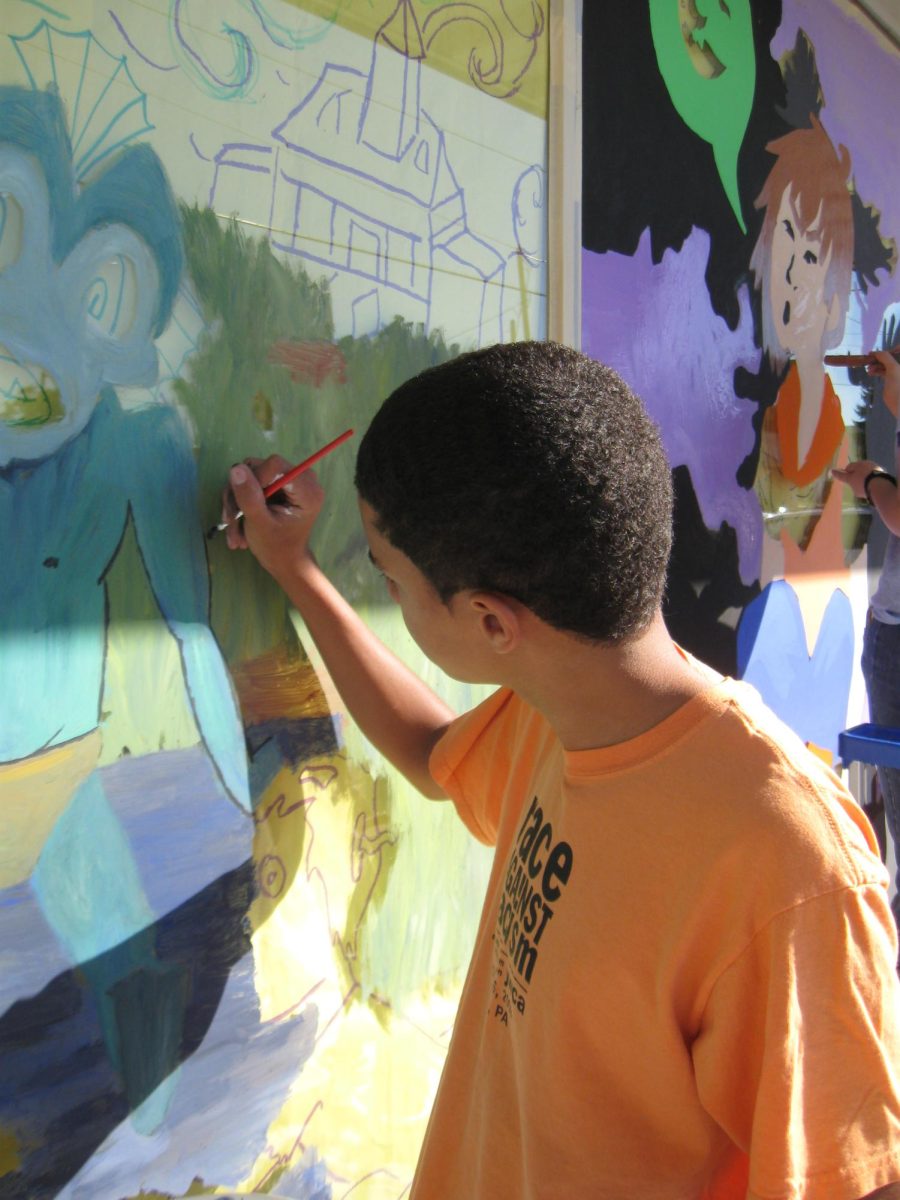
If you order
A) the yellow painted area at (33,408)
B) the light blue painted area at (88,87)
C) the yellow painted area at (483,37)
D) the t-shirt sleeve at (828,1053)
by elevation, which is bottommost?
the t-shirt sleeve at (828,1053)

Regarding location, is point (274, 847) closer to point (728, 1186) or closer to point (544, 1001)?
point (544, 1001)

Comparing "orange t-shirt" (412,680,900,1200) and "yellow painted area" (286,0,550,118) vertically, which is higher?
"yellow painted area" (286,0,550,118)

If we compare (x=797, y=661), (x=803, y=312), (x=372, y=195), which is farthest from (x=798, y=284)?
(x=372, y=195)

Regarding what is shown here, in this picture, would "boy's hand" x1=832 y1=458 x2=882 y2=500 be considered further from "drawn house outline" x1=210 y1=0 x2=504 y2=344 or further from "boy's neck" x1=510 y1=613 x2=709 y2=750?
"boy's neck" x1=510 y1=613 x2=709 y2=750

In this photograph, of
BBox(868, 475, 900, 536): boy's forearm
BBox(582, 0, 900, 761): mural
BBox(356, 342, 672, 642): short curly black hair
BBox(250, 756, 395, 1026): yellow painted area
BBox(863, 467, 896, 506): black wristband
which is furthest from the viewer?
BBox(863, 467, 896, 506): black wristband

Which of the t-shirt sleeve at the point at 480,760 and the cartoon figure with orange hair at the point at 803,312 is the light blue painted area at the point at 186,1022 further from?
the cartoon figure with orange hair at the point at 803,312

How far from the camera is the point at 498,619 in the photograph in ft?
2.86

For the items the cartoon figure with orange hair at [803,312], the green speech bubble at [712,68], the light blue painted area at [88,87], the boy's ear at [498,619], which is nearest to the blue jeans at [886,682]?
the cartoon figure with orange hair at [803,312]

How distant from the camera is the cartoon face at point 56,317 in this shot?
1.08 m

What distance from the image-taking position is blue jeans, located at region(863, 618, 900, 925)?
8.01 ft

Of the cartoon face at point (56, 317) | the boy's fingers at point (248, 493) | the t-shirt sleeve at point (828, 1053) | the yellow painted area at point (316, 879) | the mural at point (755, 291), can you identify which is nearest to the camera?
the t-shirt sleeve at point (828, 1053)

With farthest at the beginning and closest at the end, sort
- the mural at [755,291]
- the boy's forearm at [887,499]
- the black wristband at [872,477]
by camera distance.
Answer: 1. the black wristband at [872,477]
2. the boy's forearm at [887,499]
3. the mural at [755,291]

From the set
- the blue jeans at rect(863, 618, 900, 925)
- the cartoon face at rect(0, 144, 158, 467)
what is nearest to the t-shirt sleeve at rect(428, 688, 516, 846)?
the cartoon face at rect(0, 144, 158, 467)

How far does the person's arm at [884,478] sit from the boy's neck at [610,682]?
173 centimetres
